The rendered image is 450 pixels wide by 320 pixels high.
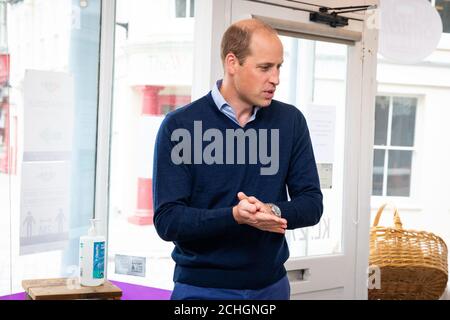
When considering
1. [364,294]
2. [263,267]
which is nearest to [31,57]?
[263,267]

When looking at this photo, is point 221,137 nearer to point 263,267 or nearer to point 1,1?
point 263,267

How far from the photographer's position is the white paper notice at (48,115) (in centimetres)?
217

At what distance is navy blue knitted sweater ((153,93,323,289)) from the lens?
1.58m

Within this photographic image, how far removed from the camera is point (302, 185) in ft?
5.56

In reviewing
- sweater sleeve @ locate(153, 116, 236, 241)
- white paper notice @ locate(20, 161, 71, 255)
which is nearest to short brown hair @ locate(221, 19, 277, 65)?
sweater sleeve @ locate(153, 116, 236, 241)

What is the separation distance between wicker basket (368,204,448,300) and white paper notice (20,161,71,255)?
2.20m

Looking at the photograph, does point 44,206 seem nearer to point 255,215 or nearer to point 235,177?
point 235,177

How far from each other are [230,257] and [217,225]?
136 mm

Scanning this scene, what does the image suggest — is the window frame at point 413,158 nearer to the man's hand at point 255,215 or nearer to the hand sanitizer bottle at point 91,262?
the hand sanitizer bottle at point 91,262

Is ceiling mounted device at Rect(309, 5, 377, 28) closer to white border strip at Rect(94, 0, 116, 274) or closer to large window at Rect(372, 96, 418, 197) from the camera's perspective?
white border strip at Rect(94, 0, 116, 274)

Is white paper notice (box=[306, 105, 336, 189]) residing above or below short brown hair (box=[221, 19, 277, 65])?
below

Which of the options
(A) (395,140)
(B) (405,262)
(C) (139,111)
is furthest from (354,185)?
(A) (395,140)

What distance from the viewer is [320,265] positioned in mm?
2828

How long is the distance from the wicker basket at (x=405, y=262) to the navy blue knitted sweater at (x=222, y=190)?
2316mm
